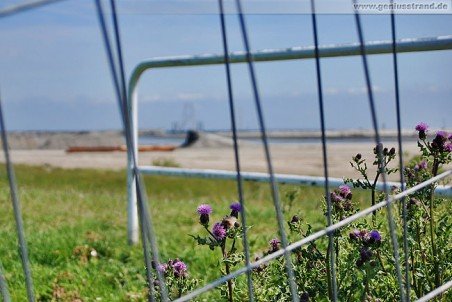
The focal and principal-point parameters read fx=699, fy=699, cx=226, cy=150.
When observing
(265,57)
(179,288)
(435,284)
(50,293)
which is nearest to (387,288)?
(435,284)

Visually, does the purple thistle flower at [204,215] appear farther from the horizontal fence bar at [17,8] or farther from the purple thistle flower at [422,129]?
the horizontal fence bar at [17,8]

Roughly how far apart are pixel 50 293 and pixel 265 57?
1326 millimetres

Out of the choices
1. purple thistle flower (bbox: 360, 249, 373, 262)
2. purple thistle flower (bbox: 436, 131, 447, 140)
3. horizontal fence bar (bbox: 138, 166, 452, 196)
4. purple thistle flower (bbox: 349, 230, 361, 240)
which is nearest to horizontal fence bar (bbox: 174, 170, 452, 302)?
purple thistle flower (bbox: 360, 249, 373, 262)

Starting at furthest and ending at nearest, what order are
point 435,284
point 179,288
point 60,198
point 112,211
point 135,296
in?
point 60,198
point 112,211
point 135,296
point 435,284
point 179,288

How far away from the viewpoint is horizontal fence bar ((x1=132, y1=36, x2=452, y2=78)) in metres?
2.15

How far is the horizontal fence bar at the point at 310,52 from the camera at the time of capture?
7.04 feet

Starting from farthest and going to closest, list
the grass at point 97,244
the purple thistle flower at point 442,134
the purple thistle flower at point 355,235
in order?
the grass at point 97,244, the purple thistle flower at point 442,134, the purple thistle flower at point 355,235

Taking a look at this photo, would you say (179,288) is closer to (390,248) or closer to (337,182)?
(390,248)

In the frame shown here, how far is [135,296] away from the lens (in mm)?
2771

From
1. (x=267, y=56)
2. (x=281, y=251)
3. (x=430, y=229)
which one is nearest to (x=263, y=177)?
(x=267, y=56)

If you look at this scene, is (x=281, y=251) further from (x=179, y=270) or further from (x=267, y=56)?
(x=267, y=56)

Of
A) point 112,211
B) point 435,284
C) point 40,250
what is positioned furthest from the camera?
point 112,211

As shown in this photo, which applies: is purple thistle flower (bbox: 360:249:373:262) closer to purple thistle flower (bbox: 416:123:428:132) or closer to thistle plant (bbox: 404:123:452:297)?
thistle plant (bbox: 404:123:452:297)

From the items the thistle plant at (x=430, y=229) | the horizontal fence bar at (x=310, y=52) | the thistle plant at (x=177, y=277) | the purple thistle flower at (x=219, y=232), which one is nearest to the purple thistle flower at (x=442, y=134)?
the thistle plant at (x=430, y=229)
